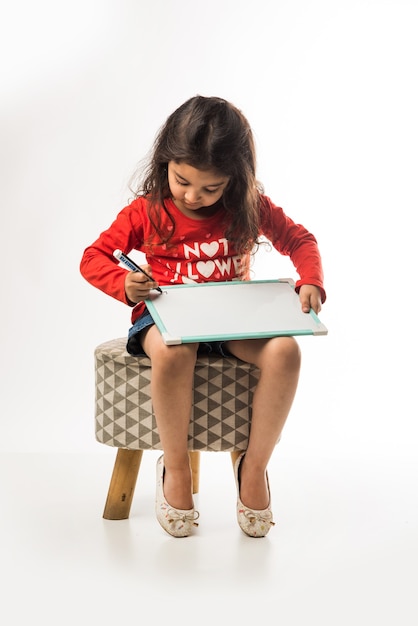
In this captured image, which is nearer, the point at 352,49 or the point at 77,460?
the point at 77,460

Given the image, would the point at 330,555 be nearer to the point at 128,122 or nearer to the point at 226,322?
the point at 226,322

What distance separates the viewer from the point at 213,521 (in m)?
1.85

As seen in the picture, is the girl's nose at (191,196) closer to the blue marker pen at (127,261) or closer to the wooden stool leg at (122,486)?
the blue marker pen at (127,261)

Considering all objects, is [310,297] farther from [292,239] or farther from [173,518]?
[173,518]

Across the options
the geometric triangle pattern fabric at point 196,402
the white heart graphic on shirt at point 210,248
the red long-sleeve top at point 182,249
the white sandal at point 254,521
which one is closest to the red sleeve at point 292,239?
the red long-sleeve top at point 182,249

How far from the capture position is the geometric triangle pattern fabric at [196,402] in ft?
5.86

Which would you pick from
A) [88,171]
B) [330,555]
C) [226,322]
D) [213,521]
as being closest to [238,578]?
[330,555]

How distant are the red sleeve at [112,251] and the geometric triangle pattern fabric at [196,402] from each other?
0.13 metres

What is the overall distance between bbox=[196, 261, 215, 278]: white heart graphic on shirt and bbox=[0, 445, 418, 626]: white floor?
462 millimetres

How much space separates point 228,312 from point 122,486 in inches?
15.4

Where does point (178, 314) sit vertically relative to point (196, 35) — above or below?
below

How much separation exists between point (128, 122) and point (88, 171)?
0.16 m

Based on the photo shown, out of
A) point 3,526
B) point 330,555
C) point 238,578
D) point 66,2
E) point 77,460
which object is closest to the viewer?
point 238,578

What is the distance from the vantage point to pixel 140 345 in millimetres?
1815
